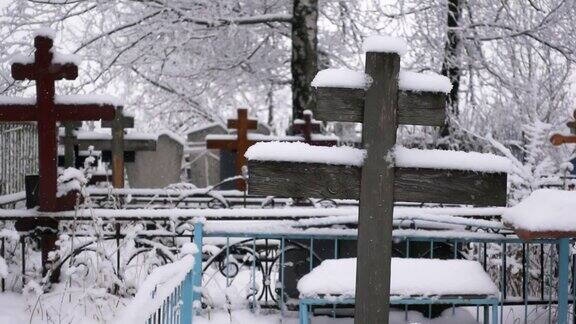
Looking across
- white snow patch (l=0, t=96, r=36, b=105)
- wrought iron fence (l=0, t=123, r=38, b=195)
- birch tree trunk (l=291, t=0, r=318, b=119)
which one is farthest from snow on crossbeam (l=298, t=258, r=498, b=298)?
wrought iron fence (l=0, t=123, r=38, b=195)

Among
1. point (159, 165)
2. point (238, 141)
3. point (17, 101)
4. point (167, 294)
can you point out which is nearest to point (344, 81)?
point (167, 294)

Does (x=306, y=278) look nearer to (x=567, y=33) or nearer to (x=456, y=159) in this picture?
(x=456, y=159)

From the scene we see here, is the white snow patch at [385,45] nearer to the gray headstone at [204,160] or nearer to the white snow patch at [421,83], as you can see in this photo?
the white snow patch at [421,83]

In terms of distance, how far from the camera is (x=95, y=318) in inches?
187

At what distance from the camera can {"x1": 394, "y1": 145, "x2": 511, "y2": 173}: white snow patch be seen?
2971 mm

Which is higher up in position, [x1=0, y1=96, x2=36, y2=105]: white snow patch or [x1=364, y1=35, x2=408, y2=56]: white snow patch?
[x1=364, y1=35, x2=408, y2=56]: white snow patch

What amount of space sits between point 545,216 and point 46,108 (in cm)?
432

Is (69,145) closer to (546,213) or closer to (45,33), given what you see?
(45,33)

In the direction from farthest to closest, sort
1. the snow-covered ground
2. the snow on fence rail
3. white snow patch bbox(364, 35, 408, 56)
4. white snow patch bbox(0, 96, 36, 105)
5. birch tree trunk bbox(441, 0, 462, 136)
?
birch tree trunk bbox(441, 0, 462, 136) → white snow patch bbox(0, 96, 36, 105) → the snow-covered ground → white snow patch bbox(364, 35, 408, 56) → the snow on fence rail

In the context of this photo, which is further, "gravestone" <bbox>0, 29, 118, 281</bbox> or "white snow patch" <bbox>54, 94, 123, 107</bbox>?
"white snow patch" <bbox>54, 94, 123, 107</bbox>

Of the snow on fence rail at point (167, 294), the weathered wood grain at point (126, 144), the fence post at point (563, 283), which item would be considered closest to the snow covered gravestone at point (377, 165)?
the snow on fence rail at point (167, 294)

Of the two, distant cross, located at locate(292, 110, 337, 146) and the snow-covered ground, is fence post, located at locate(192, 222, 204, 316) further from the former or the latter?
distant cross, located at locate(292, 110, 337, 146)

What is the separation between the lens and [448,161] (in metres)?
3.01

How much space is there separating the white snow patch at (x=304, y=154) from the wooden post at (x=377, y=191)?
7 cm
